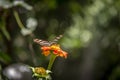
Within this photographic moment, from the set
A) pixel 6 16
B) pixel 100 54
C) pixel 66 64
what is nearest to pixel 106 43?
pixel 100 54

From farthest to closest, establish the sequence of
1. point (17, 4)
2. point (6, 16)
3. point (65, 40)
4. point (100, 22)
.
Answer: point (100, 22), point (65, 40), point (6, 16), point (17, 4)

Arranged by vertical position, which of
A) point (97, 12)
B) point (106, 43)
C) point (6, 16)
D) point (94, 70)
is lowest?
point (94, 70)

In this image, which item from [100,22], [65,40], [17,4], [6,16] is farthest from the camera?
[100,22]

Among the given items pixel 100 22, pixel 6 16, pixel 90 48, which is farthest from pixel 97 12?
pixel 6 16

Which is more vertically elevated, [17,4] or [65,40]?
[17,4]

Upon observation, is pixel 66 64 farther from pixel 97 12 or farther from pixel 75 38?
pixel 97 12

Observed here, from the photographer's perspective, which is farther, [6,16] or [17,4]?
[6,16]
